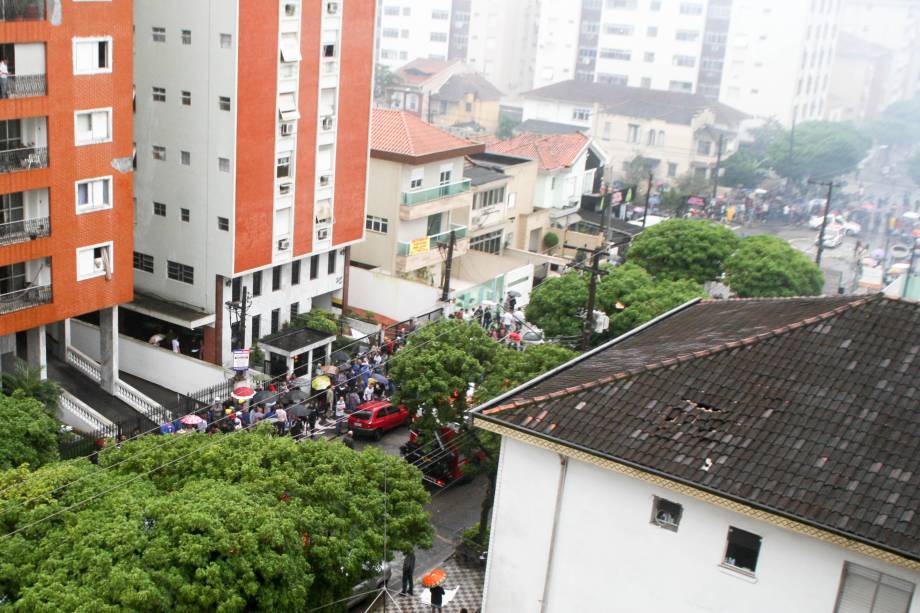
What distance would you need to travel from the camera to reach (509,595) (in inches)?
898

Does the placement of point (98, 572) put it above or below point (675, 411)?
below

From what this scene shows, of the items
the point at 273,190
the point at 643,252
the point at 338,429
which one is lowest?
the point at 338,429

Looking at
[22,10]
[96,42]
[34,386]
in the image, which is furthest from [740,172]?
[22,10]

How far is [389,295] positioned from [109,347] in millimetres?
18552

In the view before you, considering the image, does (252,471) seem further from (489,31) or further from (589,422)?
(489,31)

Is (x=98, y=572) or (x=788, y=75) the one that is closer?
(x=98, y=572)

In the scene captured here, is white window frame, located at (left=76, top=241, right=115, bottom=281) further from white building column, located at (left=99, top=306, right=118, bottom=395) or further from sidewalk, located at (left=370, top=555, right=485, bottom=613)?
sidewalk, located at (left=370, top=555, right=485, bottom=613)

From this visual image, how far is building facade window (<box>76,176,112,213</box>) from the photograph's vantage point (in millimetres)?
40875

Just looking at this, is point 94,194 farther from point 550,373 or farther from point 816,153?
point 816,153

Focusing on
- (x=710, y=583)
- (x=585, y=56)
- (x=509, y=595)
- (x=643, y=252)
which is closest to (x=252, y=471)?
(x=509, y=595)

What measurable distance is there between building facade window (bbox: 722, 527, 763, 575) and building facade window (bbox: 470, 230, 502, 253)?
163 feet

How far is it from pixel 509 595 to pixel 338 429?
21847mm

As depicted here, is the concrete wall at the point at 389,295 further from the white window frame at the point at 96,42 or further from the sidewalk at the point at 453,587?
the sidewalk at the point at 453,587

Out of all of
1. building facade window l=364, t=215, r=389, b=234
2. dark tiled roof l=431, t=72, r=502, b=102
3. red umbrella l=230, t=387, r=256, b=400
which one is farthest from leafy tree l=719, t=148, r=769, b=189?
red umbrella l=230, t=387, r=256, b=400
